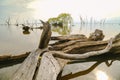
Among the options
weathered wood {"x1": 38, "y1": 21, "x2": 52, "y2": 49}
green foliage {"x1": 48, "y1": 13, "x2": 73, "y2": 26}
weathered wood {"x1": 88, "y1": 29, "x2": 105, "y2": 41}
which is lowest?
green foliage {"x1": 48, "y1": 13, "x2": 73, "y2": 26}

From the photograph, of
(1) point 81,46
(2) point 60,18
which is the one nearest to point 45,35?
(1) point 81,46

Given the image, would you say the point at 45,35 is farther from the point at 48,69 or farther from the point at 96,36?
the point at 96,36

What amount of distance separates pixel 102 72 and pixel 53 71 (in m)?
4.64

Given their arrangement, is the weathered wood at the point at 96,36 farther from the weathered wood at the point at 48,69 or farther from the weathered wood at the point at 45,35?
the weathered wood at the point at 48,69

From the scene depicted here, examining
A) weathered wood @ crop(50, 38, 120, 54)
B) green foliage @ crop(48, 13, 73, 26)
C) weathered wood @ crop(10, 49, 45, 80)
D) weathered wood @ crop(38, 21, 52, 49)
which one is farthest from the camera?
green foliage @ crop(48, 13, 73, 26)

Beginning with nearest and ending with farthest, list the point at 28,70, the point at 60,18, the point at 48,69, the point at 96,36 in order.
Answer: the point at 28,70 → the point at 48,69 → the point at 96,36 → the point at 60,18

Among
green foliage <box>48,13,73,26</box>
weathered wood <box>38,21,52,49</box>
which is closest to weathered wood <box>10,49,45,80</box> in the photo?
weathered wood <box>38,21,52,49</box>

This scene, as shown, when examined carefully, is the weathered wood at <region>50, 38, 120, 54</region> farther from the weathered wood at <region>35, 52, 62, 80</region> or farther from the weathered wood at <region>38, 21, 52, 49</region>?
the weathered wood at <region>35, 52, 62, 80</region>

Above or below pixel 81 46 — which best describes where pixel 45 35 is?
above

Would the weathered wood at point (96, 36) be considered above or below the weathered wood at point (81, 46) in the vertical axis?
above

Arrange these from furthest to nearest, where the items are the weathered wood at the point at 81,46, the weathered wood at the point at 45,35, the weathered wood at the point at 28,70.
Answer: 1. the weathered wood at the point at 81,46
2. the weathered wood at the point at 45,35
3. the weathered wood at the point at 28,70

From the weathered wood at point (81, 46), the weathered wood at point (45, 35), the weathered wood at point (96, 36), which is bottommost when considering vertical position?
the weathered wood at point (81, 46)

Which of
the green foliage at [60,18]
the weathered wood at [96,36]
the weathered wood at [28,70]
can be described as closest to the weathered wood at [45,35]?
the weathered wood at [28,70]

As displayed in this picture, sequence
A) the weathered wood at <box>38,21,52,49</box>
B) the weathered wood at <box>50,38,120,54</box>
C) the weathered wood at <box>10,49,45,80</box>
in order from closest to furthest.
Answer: the weathered wood at <box>10,49,45,80</box>
the weathered wood at <box>38,21,52,49</box>
the weathered wood at <box>50,38,120,54</box>
